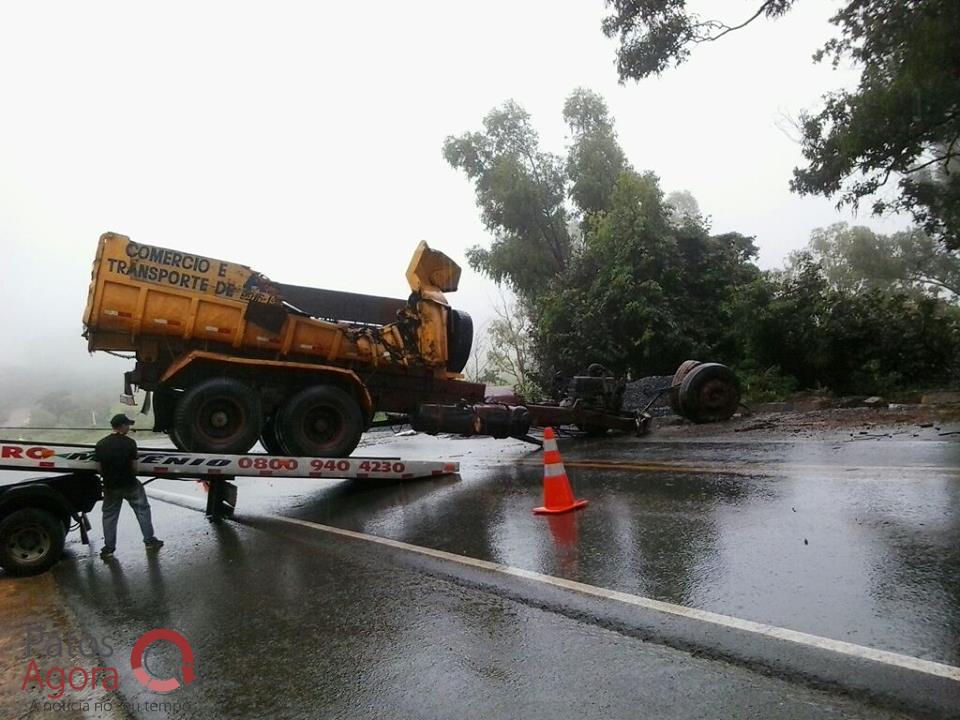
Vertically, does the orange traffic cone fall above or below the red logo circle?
above

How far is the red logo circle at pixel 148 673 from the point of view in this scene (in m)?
3.31

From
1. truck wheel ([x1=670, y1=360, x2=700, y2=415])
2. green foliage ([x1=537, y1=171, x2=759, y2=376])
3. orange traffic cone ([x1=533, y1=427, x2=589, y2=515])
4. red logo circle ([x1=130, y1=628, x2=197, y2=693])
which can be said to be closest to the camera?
red logo circle ([x1=130, y1=628, x2=197, y2=693])

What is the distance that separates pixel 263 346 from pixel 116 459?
2.34 m

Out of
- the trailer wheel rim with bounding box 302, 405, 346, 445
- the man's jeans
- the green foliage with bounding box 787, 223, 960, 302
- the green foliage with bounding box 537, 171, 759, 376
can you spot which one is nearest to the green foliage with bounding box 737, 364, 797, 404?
the green foliage with bounding box 537, 171, 759, 376

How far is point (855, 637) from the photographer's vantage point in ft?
9.74

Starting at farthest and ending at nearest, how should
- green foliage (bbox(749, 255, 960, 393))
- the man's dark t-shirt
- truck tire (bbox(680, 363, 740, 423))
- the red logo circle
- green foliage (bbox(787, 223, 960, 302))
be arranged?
green foliage (bbox(787, 223, 960, 302)) → green foliage (bbox(749, 255, 960, 393)) → truck tire (bbox(680, 363, 740, 423)) → the man's dark t-shirt → the red logo circle

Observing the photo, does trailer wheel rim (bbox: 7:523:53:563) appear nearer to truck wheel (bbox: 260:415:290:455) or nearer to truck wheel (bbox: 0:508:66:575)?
truck wheel (bbox: 0:508:66:575)

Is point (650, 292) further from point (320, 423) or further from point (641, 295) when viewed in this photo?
point (320, 423)

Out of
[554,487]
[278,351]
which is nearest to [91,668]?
[554,487]

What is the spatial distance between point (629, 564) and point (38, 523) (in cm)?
543

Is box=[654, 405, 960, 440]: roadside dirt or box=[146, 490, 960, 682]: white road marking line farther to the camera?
box=[654, 405, 960, 440]: roadside dirt

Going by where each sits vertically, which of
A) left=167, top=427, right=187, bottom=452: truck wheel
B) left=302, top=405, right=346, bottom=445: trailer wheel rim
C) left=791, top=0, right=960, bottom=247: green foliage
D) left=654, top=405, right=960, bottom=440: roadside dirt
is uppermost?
left=791, top=0, right=960, bottom=247: green foliage

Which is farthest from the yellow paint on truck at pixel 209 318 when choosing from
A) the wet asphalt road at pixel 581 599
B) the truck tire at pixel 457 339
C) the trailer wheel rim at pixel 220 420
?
the wet asphalt road at pixel 581 599

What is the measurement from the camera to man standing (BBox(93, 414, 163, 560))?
6.40m
